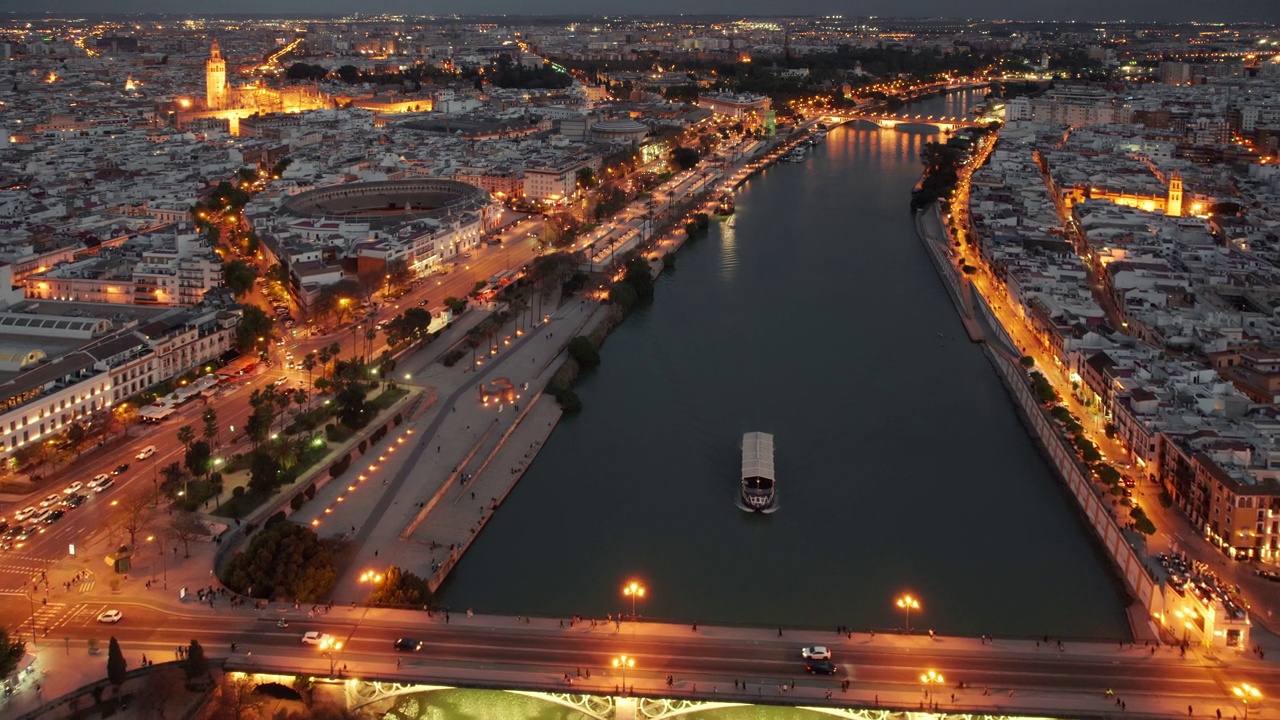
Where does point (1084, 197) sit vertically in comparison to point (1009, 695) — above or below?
above

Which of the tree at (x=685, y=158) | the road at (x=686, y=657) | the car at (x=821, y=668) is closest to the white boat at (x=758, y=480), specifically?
the road at (x=686, y=657)

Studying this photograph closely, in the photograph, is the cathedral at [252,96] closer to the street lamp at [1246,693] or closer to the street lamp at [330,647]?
the street lamp at [330,647]

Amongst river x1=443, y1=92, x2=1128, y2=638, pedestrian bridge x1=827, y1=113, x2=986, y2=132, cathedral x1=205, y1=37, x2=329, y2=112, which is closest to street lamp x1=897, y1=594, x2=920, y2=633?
river x1=443, y1=92, x2=1128, y2=638

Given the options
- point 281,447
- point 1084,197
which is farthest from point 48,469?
point 1084,197

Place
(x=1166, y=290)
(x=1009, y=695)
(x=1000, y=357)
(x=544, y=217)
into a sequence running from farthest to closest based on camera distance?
(x=544, y=217) → (x=1166, y=290) → (x=1000, y=357) → (x=1009, y=695)

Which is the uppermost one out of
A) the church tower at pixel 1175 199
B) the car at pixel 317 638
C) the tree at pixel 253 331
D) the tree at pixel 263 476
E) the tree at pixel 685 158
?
the tree at pixel 685 158

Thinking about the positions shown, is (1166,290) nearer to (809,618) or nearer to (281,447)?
(809,618)
